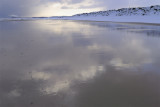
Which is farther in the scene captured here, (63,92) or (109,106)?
(63,92)

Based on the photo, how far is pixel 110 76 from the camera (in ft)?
17.0

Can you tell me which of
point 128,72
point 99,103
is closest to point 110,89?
point 99,103

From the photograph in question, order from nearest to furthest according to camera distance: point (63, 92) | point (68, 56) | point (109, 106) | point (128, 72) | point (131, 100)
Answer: point (109, 106)
point (131, 100)
point (63, 92)
point (128, 72)
point (68, 56)

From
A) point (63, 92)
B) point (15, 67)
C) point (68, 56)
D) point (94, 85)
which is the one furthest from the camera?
point (68, 56)

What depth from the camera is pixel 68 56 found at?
25.2 feet

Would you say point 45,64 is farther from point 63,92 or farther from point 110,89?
point 110,89

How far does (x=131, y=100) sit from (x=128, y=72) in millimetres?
1964

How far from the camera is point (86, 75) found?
17.4 feet

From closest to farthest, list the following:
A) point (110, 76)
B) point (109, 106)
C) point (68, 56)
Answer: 1. point (109, 106)
2. point (110, 76)
3. point (68, 56)

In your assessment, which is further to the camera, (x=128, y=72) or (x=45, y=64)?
(x=45, y=64)

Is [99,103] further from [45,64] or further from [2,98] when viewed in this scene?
[45,64]

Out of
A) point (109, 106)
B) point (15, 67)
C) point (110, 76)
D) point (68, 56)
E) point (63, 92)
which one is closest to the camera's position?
point (109, 106)

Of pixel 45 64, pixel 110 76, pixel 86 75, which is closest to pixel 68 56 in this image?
pixel 45 64

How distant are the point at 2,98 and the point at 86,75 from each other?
Answer: 8.92 ft
